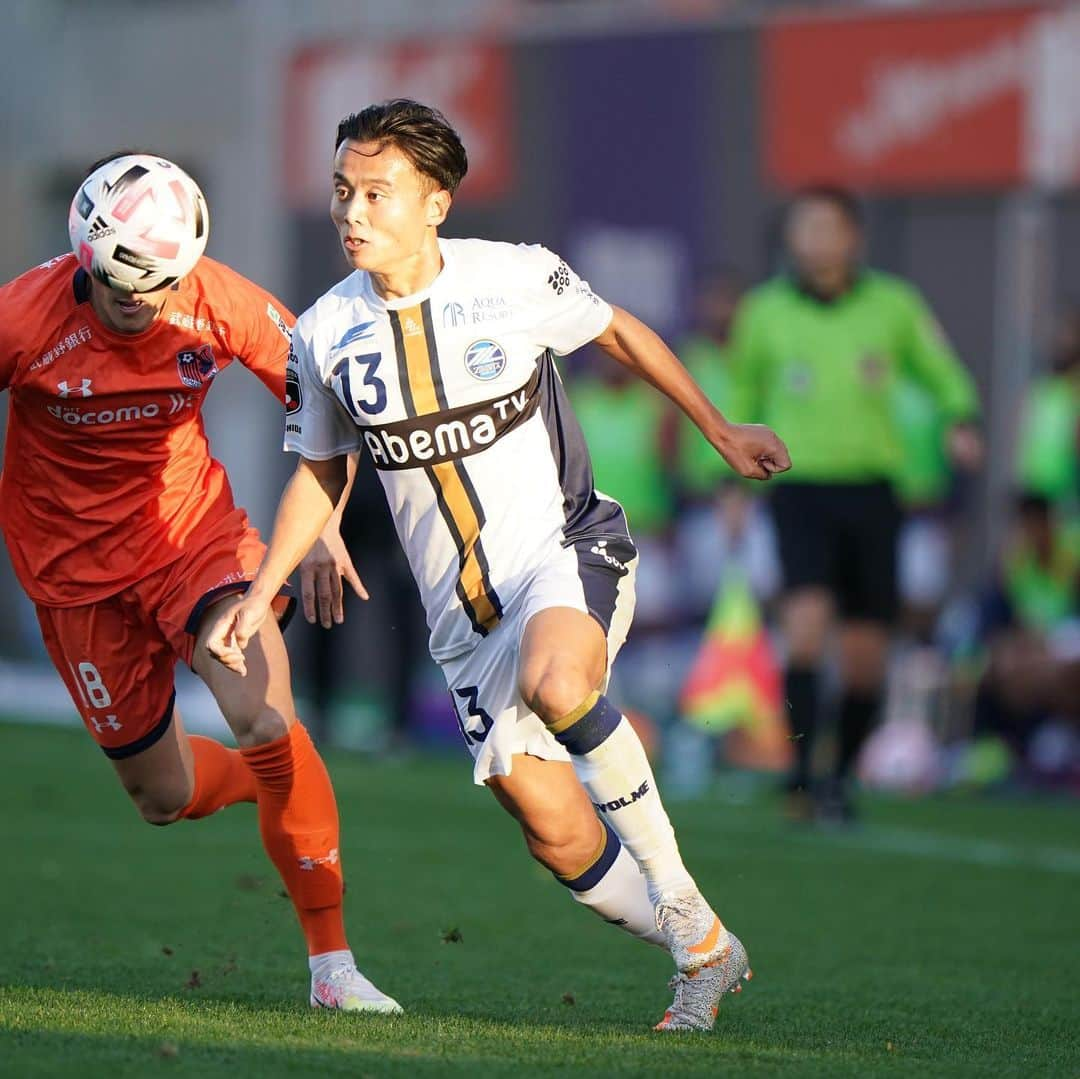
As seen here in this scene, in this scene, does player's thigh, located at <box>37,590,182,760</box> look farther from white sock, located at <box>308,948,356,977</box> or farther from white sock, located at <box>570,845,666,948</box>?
white sock, located at <box>570,845,666,948</box>

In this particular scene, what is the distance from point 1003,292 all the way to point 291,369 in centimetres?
819

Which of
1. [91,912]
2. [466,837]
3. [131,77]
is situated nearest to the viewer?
[91,912]

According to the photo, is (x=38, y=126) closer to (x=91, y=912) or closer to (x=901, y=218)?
(x=901, y=218)

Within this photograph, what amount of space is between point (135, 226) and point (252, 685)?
122 centimetres

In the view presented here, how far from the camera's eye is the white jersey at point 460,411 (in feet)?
18.9

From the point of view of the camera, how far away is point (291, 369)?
5.87 m

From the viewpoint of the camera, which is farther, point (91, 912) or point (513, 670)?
point (91, 912)

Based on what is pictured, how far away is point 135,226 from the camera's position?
584 centimetres

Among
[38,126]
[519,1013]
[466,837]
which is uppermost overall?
[38,126]

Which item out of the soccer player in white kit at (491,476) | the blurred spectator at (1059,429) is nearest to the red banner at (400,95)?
the blurred spectator at (1059,429)

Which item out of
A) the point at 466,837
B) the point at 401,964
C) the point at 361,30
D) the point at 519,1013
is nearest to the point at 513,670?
the point at 519,1013

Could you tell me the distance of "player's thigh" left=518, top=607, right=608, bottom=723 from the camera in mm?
5457

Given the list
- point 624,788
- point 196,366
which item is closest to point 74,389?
point 196,366

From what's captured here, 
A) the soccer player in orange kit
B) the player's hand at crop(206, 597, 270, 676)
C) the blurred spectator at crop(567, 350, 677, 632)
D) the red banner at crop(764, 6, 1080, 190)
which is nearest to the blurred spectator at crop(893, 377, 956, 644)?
the red banner at crop(764, 6, 1080, 190)
